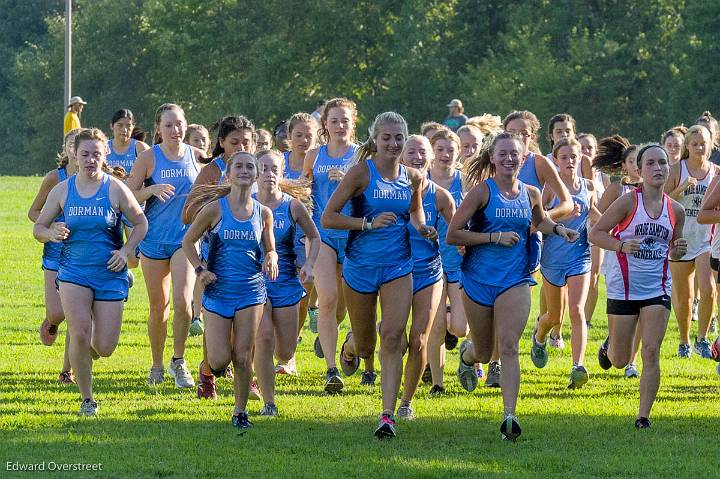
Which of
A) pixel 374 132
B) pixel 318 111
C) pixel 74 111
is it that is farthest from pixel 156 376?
pixel 74 111

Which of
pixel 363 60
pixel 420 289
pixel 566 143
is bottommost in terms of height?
pixel 420 289

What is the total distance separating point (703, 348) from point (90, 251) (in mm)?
6579

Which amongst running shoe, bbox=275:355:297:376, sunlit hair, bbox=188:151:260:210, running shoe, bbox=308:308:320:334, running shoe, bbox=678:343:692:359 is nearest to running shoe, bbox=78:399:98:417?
sunlit hair, bbox=188:151:260:210

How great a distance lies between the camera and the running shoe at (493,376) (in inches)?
471

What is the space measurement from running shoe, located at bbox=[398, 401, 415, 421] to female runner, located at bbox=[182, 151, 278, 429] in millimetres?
1127

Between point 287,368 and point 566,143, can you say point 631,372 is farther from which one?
point 287,368

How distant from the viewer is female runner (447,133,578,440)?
9.34m

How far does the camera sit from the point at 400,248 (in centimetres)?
954

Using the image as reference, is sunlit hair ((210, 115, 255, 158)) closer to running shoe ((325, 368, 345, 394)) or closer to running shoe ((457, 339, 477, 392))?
running shoe ((325, 368, 345, 394))

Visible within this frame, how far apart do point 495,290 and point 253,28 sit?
60264 millimetres

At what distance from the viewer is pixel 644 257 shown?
382 inches

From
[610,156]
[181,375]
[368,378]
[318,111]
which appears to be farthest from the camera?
[318,111]

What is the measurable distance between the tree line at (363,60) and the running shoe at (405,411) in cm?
4332

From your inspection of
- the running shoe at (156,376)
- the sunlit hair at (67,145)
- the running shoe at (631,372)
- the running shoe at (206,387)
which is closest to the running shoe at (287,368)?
the running shoe at (156,376)
